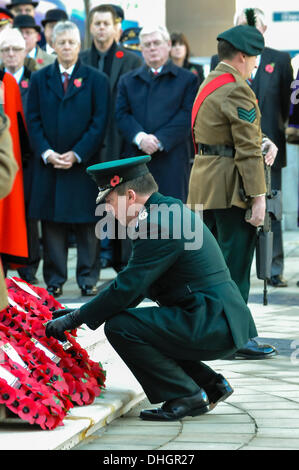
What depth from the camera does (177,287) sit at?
435 centimetres

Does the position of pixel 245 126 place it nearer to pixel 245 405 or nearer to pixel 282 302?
pixel 245 405

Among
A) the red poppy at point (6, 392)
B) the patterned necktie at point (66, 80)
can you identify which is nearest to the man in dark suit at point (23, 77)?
the patterned necktie at point (66, 80)

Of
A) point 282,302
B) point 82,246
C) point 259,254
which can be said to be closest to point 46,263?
point 82,246

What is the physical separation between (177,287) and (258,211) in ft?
4.30

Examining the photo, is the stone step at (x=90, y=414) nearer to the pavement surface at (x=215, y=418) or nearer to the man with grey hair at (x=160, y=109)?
the pavement surface at (x=215, y=418)

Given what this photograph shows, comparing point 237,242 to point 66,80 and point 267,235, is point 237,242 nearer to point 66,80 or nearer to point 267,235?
point 267,235

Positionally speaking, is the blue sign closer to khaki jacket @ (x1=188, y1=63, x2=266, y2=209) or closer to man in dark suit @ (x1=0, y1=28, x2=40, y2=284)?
man in dark suit @ (x1=0, y1=28, x2=40, y2=284)

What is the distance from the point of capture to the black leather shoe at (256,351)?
558 cm

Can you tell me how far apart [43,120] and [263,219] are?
113 inches

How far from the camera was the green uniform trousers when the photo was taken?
5594 millimetres

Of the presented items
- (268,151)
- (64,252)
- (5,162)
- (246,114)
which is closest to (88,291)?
(64,252)

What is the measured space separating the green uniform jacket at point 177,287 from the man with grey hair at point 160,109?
3607 mm

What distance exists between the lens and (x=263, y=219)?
5.56 meters

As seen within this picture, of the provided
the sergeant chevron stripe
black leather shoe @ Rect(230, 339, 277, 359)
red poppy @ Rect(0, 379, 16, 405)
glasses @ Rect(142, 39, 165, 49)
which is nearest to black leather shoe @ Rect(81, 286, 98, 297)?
glasses @ Rect(142, 39, 165, 49)
